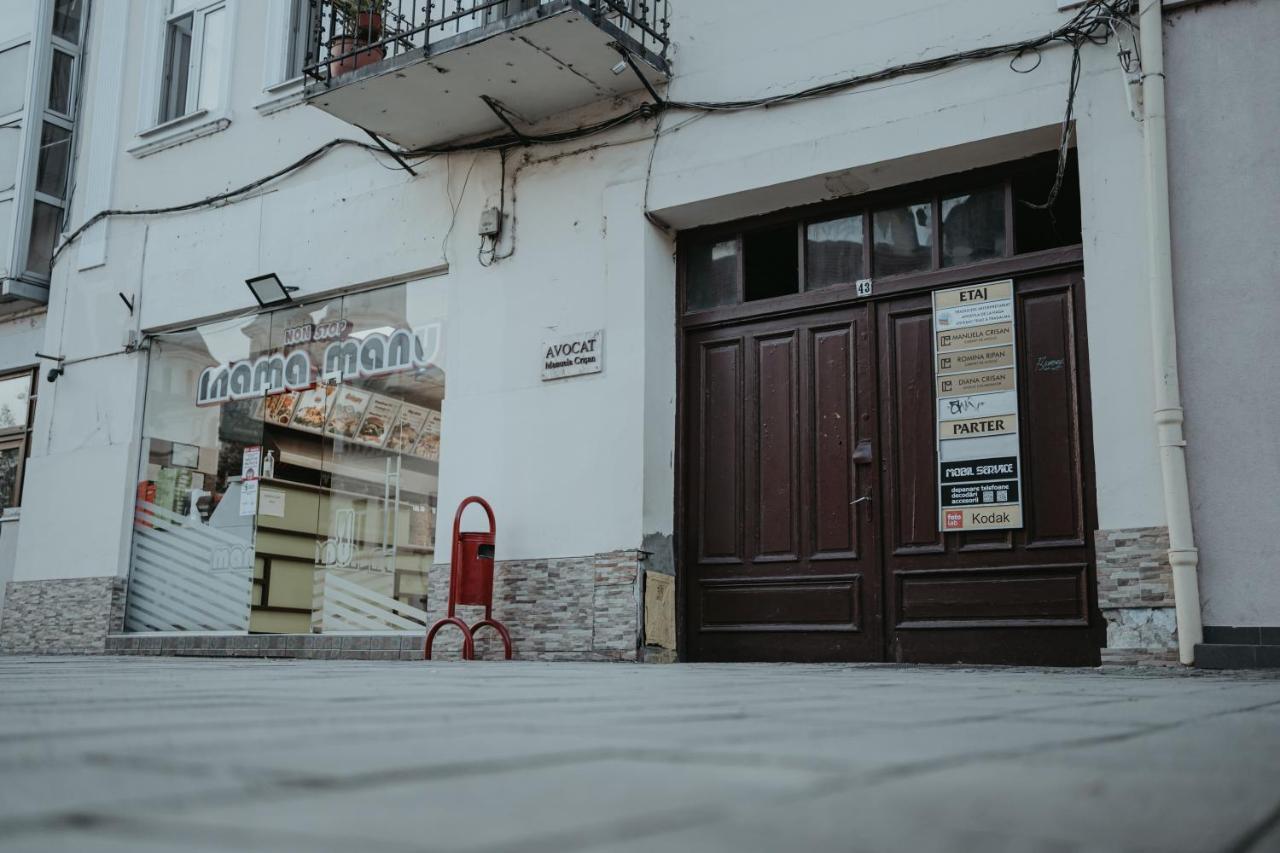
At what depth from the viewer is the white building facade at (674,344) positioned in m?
6.49

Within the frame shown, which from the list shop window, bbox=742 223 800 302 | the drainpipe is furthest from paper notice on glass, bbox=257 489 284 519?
the drainpipe

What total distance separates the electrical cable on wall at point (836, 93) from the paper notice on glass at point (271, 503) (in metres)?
2.55

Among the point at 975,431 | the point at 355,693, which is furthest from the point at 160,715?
the point at 975,431

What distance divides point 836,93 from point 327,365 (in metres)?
4.64

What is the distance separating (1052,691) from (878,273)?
4693mm

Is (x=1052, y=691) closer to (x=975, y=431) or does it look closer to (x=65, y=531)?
(x=975, y=431)

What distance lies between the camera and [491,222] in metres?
8.95

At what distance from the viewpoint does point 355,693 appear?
2830 mm

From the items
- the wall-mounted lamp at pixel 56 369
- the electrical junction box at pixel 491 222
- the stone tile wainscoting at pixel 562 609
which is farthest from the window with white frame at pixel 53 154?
the stone tile wainscoting at pixel 562 609

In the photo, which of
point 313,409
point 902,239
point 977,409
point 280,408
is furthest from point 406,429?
point 977,409

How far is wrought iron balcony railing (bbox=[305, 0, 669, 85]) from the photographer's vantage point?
7754 millimetres

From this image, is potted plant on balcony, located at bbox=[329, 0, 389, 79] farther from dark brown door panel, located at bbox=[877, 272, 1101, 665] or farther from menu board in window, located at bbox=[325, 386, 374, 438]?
dark brown door panel, located at bbox=[877, 272, 1101, 665]

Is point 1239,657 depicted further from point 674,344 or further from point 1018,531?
point 674,344

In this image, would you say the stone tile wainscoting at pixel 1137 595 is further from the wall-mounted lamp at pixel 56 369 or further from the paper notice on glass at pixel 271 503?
the wall-mounted lamp at pixel 56 369
